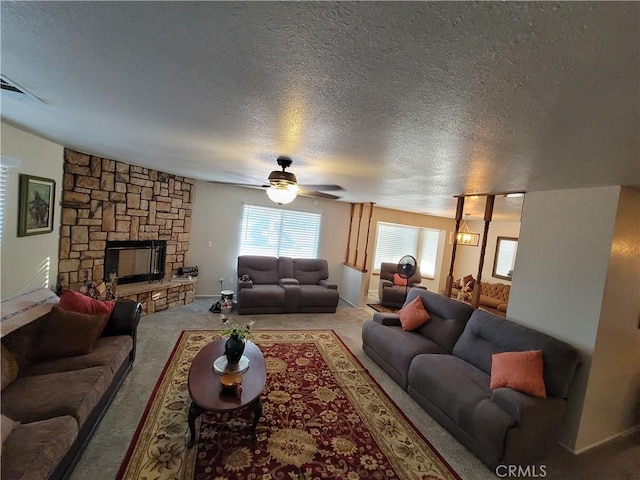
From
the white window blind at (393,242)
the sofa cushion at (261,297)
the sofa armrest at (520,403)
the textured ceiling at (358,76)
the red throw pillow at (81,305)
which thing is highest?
the textured ceiling at (358,76)

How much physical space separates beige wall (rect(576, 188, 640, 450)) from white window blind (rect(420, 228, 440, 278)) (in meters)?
5.59

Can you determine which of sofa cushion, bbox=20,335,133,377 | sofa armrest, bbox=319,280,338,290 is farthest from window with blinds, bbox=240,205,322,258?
sofa cushion, bbox=20,335,133,377

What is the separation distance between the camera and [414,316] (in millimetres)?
3701

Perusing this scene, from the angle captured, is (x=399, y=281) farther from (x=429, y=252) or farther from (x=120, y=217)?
(x=120, y=217)

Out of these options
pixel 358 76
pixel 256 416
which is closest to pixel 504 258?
pixel 256 416

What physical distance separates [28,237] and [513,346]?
500cm

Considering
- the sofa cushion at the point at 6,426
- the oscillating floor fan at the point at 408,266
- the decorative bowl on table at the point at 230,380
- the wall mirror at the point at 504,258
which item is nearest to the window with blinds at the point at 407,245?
the wall mirror at the point at 504,258

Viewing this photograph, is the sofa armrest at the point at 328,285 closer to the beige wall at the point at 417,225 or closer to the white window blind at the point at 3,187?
the beige wall at the point at 417,225

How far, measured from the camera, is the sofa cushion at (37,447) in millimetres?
1354

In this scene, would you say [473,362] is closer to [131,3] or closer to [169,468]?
[169,468]

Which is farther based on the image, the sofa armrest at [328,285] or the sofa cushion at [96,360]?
the sofa armrest at [328,285]

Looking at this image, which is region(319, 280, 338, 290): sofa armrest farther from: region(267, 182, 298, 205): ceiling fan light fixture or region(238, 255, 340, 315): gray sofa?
region(267, 182, 298, 205): ceiling fan light fixture

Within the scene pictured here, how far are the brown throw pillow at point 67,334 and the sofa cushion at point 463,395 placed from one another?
3.10 metres

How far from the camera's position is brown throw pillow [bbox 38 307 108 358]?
2.29 m
